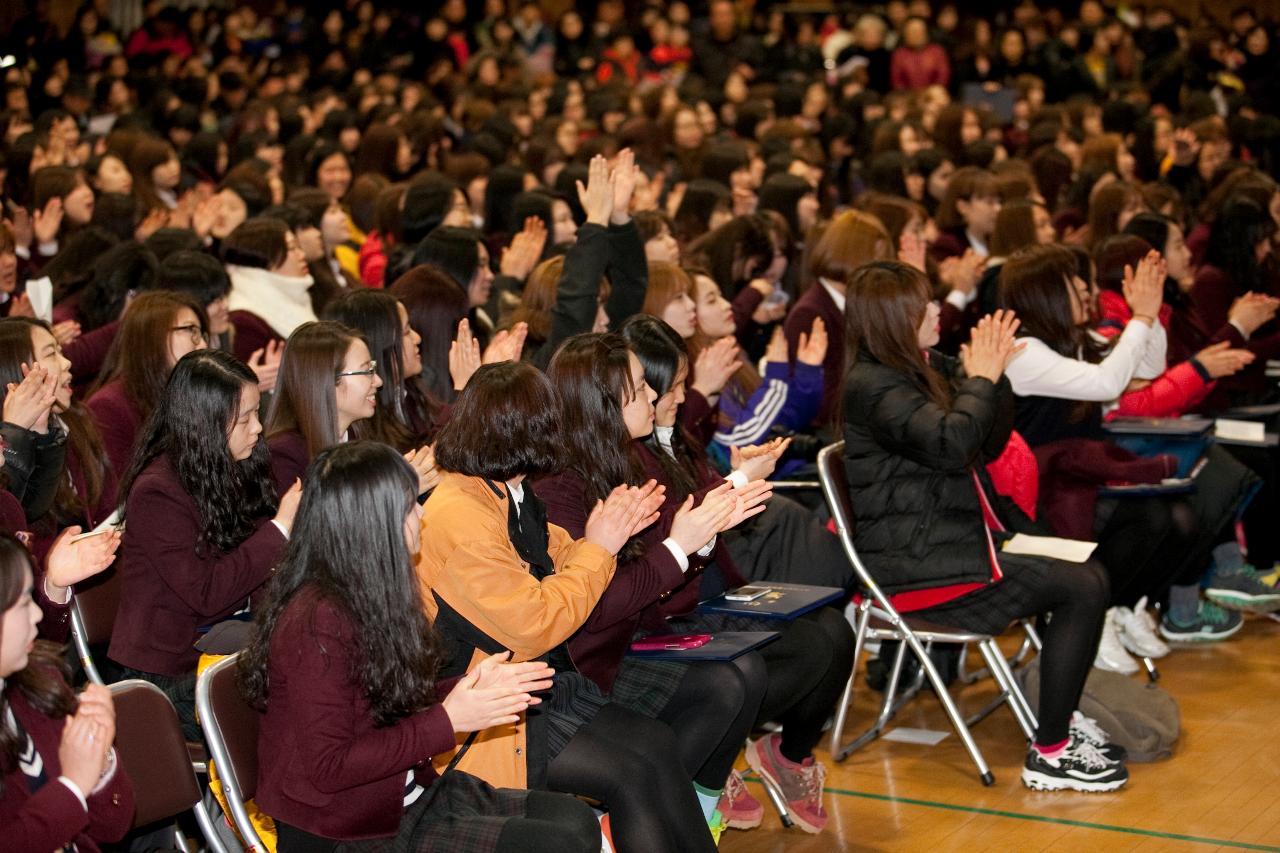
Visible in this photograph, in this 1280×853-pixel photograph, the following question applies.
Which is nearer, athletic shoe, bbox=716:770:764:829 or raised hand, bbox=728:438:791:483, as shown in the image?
raised hand, bbox=728:438:791:483

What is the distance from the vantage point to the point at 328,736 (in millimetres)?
2689

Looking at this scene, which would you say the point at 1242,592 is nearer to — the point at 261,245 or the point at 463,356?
the point at 463,356

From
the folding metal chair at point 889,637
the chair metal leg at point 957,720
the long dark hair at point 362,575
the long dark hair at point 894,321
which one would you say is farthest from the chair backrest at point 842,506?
the long dark hair at point 362,575

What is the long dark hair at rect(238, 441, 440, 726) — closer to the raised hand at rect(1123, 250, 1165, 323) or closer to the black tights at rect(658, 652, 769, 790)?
the black tights at rect(658, 652, 769, 790)

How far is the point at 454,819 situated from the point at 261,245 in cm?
338

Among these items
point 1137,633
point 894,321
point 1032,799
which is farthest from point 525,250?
point 1032,799

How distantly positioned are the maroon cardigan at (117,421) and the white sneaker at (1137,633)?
323cm

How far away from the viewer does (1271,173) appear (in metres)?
10.4

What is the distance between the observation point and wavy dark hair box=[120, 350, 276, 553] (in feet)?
11.5

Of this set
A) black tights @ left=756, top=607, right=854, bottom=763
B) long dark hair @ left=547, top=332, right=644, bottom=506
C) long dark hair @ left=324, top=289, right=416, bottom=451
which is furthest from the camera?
long dark hair @ left=324, top=289, right=416, bottom=451

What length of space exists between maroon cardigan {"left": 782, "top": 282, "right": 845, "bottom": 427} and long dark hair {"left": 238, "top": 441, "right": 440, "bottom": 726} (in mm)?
2837

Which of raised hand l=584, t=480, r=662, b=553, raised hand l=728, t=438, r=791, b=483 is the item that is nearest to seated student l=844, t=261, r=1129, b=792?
raised hand l=728, t=438, r=791, b=483

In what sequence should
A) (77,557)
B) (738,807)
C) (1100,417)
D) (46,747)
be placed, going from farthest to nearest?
(1100,417) < (738,807) < (77,557) < (46,747)

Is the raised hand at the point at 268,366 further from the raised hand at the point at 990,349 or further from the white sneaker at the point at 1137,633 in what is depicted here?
the white sneaker at the point at 1137,633
